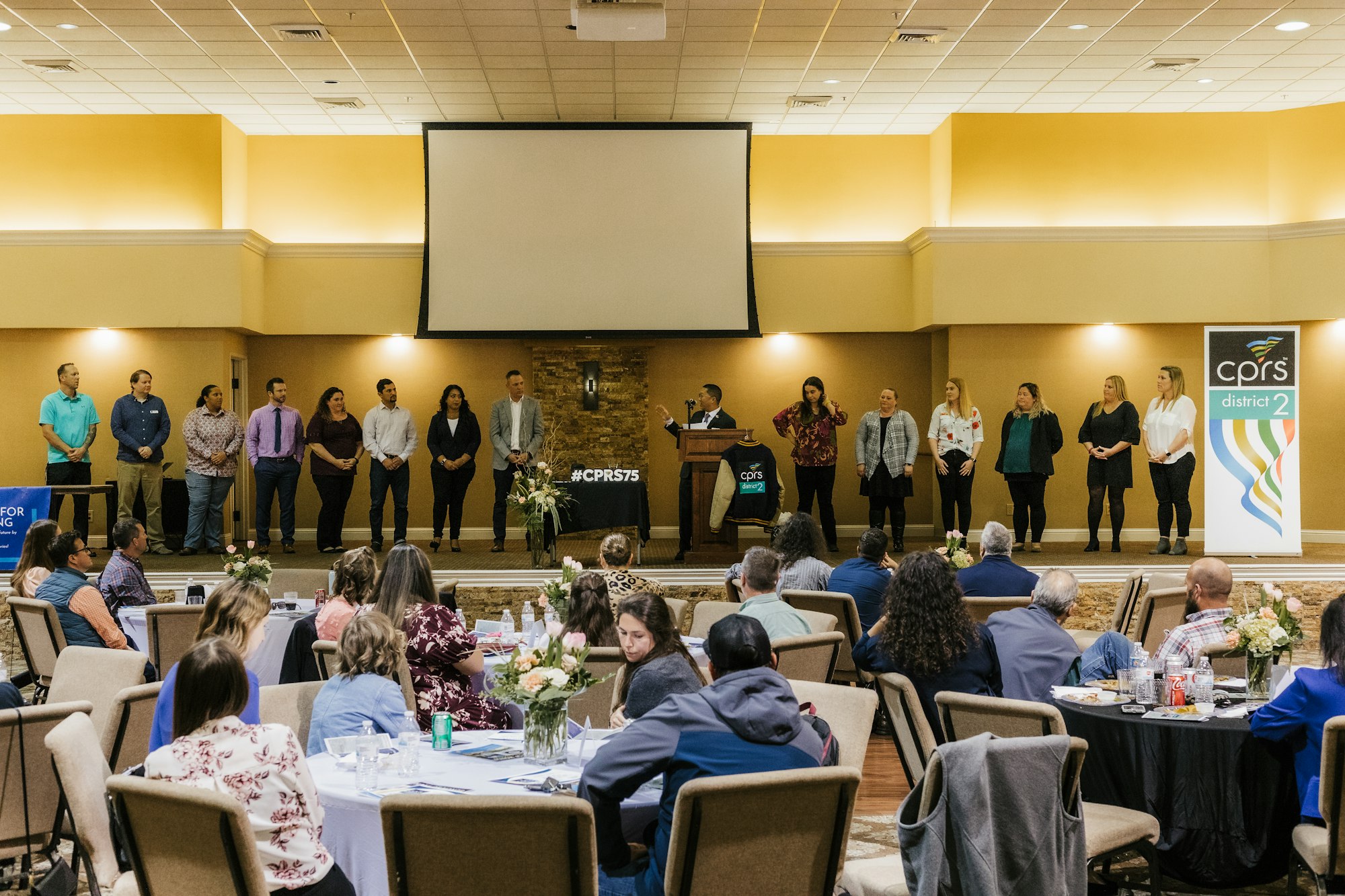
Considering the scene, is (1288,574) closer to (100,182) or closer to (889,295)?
(889,295)

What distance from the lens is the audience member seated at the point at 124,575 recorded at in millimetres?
6863

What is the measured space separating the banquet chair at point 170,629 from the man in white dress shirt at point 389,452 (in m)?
A: 4.63

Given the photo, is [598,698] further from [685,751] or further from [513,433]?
[513,433]

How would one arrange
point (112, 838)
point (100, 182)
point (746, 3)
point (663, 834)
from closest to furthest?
point (663, 834), point (112, 838), point (746, 3), point (100, 182)

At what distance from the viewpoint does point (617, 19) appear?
8773 millimetres

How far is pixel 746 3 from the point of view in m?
9.23

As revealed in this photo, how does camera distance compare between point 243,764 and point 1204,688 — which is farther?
point 1204,688

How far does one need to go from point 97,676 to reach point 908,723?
319cm

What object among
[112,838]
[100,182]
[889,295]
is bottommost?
[112,838]

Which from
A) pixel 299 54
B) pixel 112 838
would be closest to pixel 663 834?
Result: pixel 112 838

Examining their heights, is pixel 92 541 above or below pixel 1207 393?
below

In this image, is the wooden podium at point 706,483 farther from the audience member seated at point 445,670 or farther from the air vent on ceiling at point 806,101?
the audience member seated at point 445,670

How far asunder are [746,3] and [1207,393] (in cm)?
497

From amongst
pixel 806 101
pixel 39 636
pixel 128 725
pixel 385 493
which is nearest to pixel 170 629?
pixel 39 636
